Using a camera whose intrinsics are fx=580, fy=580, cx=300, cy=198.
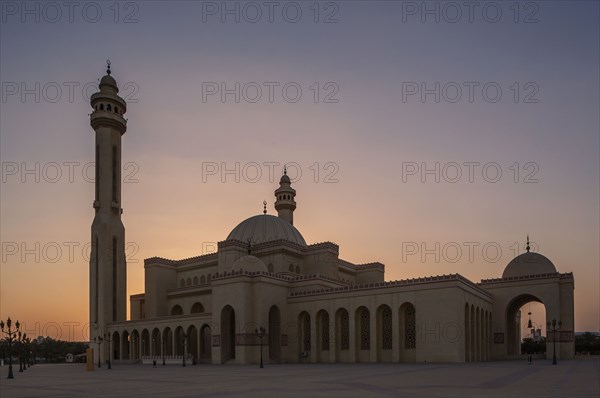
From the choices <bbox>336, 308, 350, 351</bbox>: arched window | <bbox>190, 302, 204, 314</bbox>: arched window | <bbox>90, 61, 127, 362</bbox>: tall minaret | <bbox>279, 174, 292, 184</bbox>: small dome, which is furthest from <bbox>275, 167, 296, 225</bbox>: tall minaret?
<bbox>336, 308, 350, 351</bbox>: arched window

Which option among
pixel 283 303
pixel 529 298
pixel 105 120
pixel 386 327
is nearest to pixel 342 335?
pixel 386 327

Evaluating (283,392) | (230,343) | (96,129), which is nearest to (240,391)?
(283,392)

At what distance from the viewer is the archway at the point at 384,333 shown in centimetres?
4490

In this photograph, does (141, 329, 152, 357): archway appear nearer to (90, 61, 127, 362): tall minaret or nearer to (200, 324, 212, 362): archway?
(90, 61, 127, 362): tall minaret

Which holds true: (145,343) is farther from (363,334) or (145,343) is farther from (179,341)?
(363,334)

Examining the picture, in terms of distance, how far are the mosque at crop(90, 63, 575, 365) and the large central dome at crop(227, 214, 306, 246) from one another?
0.13 m

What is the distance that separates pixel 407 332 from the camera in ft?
144

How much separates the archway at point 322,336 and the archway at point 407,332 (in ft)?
23.9

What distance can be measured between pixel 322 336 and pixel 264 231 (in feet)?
50.8

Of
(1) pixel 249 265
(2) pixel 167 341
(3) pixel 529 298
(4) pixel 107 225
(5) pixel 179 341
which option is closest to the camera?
(1) pixel 249 265

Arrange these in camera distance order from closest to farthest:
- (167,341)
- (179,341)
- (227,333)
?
1. (227,333)
2. (179,341)
3. (167,341)

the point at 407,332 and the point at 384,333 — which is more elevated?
the point at 407,332

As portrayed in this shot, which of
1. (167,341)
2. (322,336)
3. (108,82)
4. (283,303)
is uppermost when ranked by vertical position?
(108,82)

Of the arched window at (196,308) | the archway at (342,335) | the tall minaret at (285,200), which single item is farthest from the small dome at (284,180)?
the archway at (342,335)
